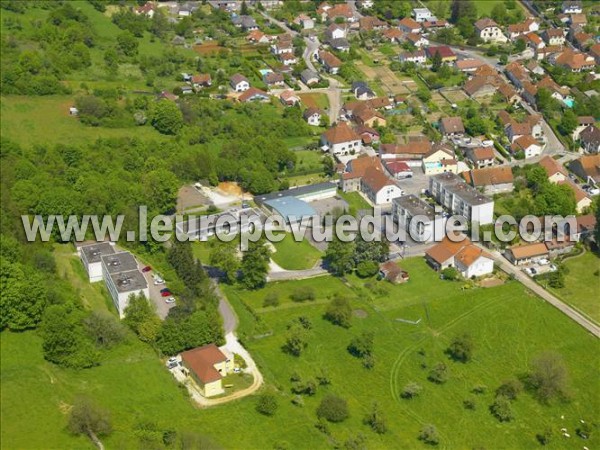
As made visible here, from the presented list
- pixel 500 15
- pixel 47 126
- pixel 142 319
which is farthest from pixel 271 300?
pixel 500 15

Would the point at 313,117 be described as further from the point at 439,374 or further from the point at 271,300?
the point at 439,374

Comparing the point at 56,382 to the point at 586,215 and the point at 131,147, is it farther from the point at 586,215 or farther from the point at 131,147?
the point at 586,215

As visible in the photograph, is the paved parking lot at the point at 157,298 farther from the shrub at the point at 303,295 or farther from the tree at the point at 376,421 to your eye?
the tree at the point at 376,421

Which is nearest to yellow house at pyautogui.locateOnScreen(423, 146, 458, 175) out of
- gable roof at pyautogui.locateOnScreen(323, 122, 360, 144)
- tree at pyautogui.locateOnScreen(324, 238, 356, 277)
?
gable roof at pyautogui.locateOnScreen(323, 122, 360, 144)

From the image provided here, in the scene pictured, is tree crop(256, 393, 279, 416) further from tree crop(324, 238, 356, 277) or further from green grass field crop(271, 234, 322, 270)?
green grass field crop(271, 234, 322, 270)

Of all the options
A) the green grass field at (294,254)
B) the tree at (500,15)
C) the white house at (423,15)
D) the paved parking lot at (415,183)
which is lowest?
the green grass field at (294,254)

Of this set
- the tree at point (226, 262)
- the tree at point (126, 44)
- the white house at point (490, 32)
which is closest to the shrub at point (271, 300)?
the tree at point (226, 262)
